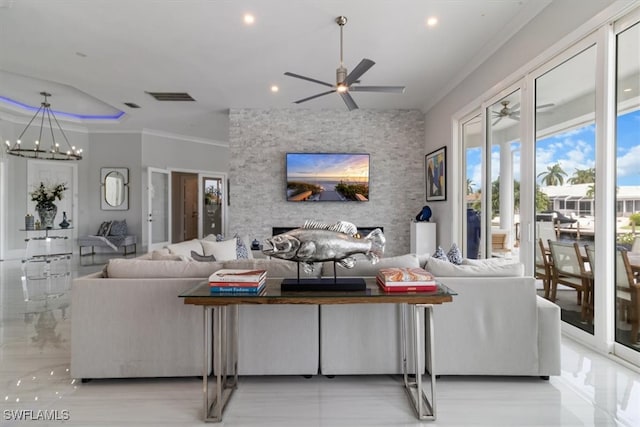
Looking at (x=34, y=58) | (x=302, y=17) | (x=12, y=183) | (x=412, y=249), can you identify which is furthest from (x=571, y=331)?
(x=12, y=183)

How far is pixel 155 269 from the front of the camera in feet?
8.05

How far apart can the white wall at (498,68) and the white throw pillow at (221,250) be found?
3485 millimetres

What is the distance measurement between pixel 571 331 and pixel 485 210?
193 cm

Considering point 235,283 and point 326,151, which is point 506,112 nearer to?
point 326,151

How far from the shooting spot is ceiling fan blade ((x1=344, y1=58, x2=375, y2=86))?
3330mm

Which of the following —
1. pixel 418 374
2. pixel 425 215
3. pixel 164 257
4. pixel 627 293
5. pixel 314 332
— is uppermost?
pixel 425 215

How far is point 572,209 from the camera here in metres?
3.14

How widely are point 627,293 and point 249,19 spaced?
409 cm

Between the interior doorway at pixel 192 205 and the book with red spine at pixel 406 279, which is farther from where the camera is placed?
the interior doorway at pixel 192 205

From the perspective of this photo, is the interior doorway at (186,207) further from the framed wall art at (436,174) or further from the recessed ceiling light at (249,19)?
the recessed ceiling light at (249,19)

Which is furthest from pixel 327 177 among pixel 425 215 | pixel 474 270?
pixel 474 270

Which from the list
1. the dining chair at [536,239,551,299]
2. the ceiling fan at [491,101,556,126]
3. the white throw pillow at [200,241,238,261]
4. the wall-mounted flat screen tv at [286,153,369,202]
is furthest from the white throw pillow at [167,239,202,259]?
the ceiling fan at [491,101,556,126]

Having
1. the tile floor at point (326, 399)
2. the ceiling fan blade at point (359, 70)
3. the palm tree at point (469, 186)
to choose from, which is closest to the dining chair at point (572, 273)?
the tile floor at point (326, 399)

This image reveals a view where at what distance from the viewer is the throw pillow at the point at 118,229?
849cm
